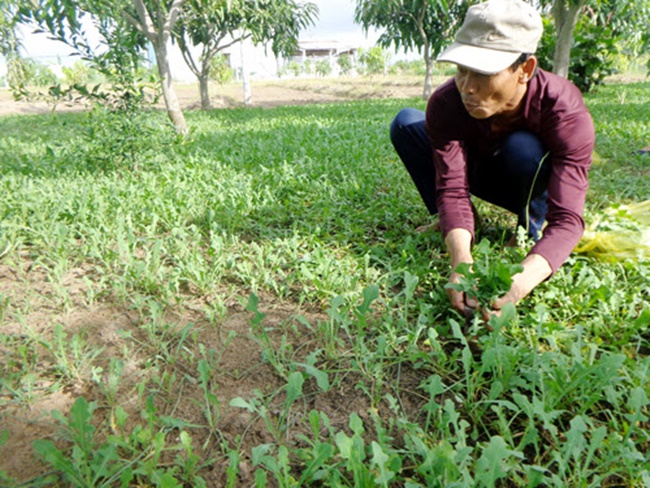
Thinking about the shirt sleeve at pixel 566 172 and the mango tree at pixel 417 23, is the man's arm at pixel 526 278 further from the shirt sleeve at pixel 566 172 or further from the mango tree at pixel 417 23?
the mango tree at pixel 417 23

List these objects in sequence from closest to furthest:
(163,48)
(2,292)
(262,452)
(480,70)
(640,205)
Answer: (262,452), (480,70), (2,292), (640,205), (163,48)

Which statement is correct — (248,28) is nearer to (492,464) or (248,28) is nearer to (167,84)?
(167,84)

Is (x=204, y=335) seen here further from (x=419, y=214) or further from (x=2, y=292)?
(x=419, y=214)

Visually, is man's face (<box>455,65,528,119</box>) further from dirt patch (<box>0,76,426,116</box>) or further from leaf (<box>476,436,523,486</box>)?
dirt patch (<box>0,76,426,116</box>)

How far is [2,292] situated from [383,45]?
13.4 metres

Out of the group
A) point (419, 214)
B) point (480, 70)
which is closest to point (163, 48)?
point (419, 214)

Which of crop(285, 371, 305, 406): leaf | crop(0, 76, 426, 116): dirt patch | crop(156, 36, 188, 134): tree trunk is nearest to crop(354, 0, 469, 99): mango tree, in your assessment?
crop(0, 76, 426, 116): dirt patch

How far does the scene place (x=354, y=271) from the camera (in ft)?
7.02

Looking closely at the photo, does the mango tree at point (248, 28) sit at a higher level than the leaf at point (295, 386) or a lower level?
higher

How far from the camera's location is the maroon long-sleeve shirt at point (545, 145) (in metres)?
1.65

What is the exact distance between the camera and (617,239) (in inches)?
79.4

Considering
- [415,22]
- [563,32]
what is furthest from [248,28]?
[563,32]

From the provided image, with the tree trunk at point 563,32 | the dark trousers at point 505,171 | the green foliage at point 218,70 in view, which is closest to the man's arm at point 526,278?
the dark trousers at point 505,171

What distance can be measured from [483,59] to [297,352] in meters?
1.17
